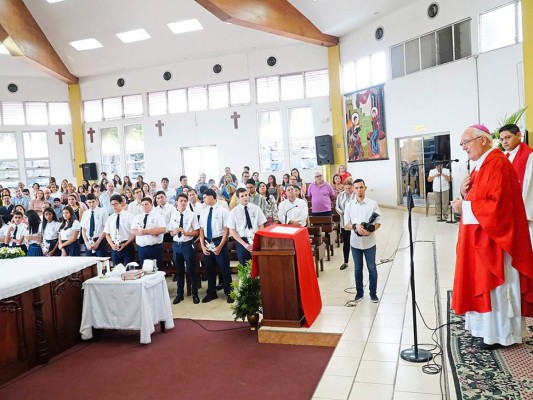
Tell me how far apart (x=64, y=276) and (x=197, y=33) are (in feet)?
35.4

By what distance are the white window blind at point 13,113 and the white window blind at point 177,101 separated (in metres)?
5.38

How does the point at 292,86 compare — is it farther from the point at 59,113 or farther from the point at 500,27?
the point at 59,113

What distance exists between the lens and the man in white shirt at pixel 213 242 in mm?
6593

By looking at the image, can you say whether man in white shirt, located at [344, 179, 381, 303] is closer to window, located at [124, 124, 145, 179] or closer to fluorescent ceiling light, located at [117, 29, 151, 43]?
fluorescent ceiling light, located at [117, 29, 151, 43]

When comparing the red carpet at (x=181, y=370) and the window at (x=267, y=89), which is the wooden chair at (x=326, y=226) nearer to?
the red carpet at (x=181, y=370)

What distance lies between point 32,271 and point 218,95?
12050mm

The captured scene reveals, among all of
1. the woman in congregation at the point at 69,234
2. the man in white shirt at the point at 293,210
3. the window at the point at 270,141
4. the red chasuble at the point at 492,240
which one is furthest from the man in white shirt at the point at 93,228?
the window at the point at 270,141

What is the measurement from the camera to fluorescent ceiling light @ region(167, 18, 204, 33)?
545 inches

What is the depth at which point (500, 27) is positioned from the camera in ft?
32.3

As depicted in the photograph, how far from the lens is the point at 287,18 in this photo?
12.8 metres

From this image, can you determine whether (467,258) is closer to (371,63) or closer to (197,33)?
(371,63)

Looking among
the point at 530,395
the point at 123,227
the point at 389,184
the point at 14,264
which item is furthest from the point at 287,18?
the point at 530,395

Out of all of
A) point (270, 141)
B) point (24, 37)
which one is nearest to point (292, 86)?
point (270, 141)

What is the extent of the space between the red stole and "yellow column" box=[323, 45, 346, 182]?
34.3ft
